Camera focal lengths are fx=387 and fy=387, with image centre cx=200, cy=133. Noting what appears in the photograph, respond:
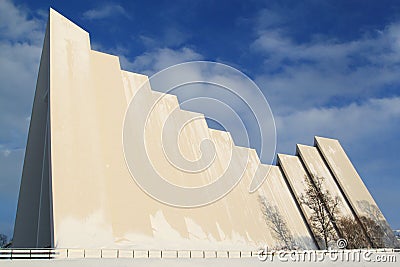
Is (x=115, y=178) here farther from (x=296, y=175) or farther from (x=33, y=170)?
(x=296, y=175)

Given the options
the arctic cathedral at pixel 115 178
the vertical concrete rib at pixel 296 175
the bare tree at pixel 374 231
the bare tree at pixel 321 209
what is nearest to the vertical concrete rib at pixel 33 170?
the arctic cathedral at pixel 115 178

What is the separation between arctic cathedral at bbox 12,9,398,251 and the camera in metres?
13.1

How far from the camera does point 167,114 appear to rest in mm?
21047

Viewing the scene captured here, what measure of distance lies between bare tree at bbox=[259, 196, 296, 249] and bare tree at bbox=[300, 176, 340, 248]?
81.6 inches

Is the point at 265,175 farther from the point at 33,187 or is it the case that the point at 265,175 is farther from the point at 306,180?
the point at 33,187

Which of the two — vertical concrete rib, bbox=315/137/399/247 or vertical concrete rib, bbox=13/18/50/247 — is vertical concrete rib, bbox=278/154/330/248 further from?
vertical concrete rib, bbox=13/18/50/247

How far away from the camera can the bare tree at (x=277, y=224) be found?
2251cm

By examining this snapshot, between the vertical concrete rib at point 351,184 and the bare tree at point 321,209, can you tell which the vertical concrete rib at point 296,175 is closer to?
the bare tree at point 321,209

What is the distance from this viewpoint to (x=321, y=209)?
25.5 m

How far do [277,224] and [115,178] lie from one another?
1184 centimetres

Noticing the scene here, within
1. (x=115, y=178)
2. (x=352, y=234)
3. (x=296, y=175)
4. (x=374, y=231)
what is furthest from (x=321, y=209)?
(x=115, y=178)

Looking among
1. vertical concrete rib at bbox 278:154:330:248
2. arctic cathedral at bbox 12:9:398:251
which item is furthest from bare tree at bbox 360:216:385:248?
vertical concrete rib at bbox 278:154:330:248

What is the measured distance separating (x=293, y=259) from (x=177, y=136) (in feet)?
31.6

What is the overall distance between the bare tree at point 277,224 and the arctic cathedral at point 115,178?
89 millimetres
